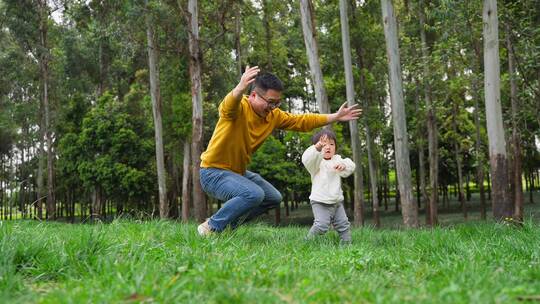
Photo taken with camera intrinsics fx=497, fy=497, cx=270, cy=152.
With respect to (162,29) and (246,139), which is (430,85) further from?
(246,139)

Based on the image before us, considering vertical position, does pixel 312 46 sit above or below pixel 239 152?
above

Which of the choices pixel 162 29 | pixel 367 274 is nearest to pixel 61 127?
pixel 162 29

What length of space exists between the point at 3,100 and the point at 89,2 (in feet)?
48.2

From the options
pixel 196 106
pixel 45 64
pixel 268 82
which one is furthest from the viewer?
pixel 45 64

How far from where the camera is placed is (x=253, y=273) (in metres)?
2.96

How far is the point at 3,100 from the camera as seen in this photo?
3516 cm

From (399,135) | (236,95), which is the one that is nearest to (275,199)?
(236,95)

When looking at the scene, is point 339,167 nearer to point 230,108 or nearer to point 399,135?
point 230,108

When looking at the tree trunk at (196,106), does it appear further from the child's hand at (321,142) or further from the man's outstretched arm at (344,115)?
the man's outstretched arm at (344,115)

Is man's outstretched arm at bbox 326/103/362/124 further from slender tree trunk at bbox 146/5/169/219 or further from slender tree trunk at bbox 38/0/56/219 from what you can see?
slender tree trunk at bbox 38/0/56/219

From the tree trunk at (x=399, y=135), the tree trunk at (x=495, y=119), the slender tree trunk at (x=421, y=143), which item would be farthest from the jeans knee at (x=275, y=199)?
the slender tree trunk at (x=421, y=143)

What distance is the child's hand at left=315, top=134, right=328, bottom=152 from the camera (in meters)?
6.24

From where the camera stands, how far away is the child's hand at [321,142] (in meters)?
6.24

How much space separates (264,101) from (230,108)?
1.69ft
